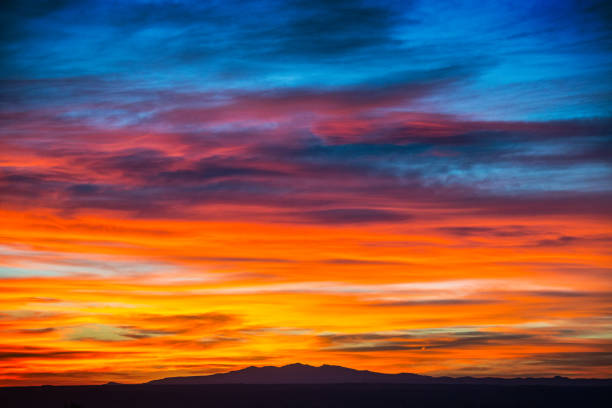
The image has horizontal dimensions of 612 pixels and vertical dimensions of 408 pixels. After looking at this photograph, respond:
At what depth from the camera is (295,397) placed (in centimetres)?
10850

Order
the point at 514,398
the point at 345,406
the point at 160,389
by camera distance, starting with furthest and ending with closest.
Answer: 1. the point at 160,389
2. the point at 514,398
3. the point at 345,406

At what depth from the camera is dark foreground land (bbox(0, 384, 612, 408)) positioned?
4033 inches

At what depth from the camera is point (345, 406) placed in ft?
336

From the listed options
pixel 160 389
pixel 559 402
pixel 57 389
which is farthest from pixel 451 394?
pixel 57 389

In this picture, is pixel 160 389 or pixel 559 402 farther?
pixel 160 389

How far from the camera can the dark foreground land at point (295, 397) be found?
102438 millimetres

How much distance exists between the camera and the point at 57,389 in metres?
116

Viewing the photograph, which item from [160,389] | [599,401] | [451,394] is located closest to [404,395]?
[451,394]

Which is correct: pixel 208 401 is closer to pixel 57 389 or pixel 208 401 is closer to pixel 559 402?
pixel 57 389

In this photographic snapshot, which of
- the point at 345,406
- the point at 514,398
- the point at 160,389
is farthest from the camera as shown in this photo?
the point at 160,389

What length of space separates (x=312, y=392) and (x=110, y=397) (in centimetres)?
2831

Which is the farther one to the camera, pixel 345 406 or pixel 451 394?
pixel 451 394

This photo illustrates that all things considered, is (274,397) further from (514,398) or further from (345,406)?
(514,398)

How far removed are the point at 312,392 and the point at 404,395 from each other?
519 inches
